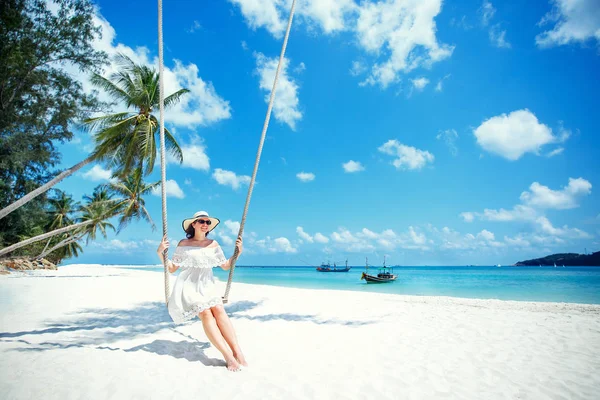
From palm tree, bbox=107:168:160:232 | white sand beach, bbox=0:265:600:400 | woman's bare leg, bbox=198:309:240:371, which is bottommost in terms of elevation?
white sand beach, bbox=0:265:600:400

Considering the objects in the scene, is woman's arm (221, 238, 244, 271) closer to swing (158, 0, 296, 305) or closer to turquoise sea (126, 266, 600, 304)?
swing (158, 0, 296, 305)

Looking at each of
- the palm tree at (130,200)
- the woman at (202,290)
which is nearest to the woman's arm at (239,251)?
the woman at (202,290)

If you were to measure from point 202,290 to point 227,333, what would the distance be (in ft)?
1.82

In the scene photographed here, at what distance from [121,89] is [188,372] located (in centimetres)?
1089

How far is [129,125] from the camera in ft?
33.0

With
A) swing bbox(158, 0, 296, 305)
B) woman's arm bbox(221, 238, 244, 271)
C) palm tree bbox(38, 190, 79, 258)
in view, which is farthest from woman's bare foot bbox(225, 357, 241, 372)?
palm tree bbox(38, 190, 79, 258)

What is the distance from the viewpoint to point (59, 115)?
30.7 ft

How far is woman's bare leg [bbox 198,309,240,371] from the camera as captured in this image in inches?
126

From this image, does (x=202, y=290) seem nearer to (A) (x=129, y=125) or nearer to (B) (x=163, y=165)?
(B) (x=163, y=165)

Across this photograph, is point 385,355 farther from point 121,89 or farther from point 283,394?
point 121,89

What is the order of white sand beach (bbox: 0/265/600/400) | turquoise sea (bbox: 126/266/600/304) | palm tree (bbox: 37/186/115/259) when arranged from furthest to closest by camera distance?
palm tree (bbox: 37/186/115/259)
turquoise sea (bbox: 126/266/600/304)
white sand beach (bbox: 0/265/600/400)

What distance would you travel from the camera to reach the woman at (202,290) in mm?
3328

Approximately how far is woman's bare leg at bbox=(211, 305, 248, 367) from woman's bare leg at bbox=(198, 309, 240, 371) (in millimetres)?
43

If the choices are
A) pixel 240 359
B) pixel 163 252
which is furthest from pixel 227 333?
pixel 163 252
